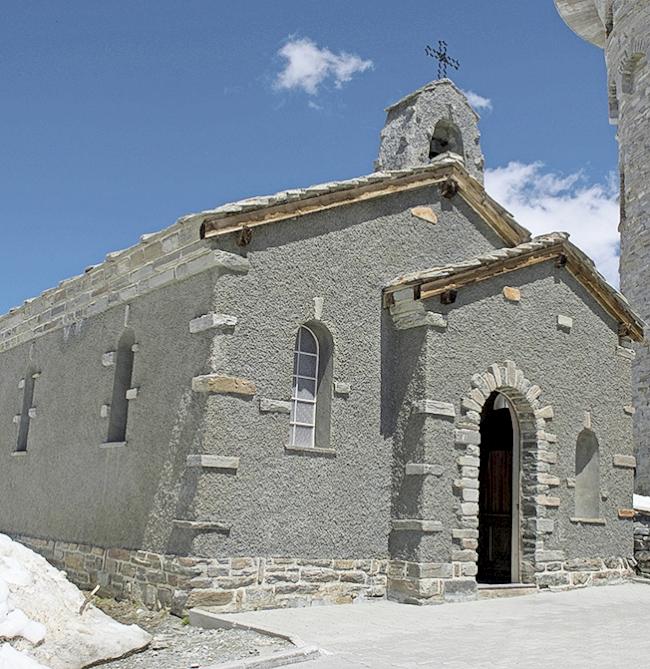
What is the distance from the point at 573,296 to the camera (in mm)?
12930

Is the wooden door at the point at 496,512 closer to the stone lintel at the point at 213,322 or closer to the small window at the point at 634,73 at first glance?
the stone lintel at the point at 213,322

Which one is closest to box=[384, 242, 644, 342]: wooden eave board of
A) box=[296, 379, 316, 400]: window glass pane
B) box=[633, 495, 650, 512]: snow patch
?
box=[296, 379, 316, 400]: window glass pane

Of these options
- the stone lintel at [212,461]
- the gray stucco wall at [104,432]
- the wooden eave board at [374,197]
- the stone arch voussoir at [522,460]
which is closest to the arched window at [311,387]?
the stone lintel at [212,461]

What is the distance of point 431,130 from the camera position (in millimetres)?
13148

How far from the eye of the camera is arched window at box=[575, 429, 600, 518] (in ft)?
41.7

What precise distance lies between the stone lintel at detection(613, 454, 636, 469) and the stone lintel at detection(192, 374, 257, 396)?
654cm

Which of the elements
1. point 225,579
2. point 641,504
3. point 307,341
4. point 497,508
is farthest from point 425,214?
point 641,504

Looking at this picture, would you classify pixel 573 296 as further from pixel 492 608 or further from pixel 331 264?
pixel 492 608

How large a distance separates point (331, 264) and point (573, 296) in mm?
4375

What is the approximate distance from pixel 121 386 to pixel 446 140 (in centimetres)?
659

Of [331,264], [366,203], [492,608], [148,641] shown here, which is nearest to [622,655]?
[492,608]

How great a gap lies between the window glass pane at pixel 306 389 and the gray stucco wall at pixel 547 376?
4.30 feet

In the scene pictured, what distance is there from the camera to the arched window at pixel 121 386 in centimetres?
1133

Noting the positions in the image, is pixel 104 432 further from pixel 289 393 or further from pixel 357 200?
pixel 357 200
